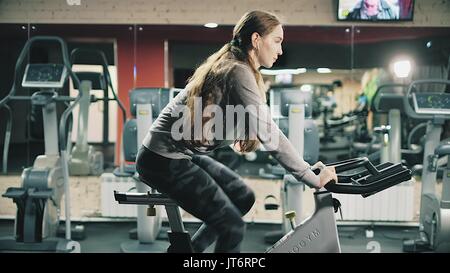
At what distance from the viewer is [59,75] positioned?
4.34 m

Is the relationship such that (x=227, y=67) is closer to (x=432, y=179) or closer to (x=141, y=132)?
(x=141, y=132)

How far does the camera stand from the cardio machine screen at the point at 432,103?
419 cm

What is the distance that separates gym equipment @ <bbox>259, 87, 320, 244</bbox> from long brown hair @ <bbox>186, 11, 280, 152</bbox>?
5.39 feet

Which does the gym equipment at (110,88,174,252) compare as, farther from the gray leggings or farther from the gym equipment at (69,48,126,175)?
the gray leggings

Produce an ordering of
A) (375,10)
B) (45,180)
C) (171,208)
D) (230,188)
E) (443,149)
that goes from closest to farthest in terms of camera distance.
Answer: (230,188) < (171,208) < (443,149) < (45,180) < (375,10)

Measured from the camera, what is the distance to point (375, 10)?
183 inches

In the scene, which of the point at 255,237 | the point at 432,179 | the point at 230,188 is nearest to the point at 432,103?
the point at 432,179

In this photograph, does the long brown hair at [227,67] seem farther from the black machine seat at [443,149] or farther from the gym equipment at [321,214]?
the black machine seat at [443,149]

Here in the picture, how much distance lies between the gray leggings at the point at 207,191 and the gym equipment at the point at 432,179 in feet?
7.21

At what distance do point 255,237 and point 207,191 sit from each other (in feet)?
8.16

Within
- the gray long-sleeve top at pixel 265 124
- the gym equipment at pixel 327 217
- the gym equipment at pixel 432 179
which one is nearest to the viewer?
the gray long-sleeve top at pixel 265 124

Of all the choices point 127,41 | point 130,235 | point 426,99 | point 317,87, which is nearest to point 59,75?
point 127,41

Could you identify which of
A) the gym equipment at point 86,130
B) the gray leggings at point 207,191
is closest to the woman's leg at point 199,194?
the gray leggings at point 207,191
